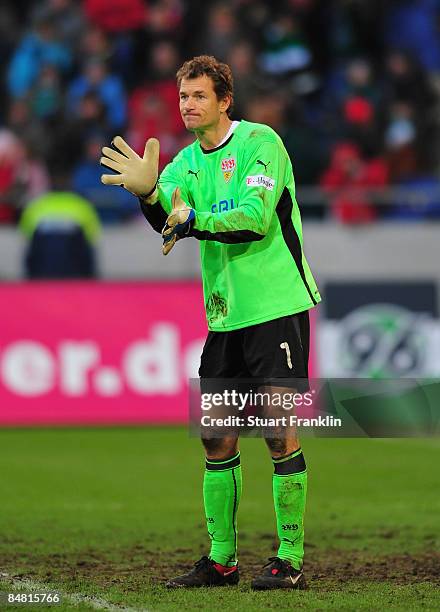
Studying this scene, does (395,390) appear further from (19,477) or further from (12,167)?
(12,167)

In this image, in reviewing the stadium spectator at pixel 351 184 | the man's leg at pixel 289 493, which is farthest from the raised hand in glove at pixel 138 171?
the stadium spectator at pixel 351 184

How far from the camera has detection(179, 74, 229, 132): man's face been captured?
6.52 m

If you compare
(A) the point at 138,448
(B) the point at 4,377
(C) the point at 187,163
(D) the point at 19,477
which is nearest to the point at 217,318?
(C) the point at 187,163

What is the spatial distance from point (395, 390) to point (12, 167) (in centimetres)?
1014

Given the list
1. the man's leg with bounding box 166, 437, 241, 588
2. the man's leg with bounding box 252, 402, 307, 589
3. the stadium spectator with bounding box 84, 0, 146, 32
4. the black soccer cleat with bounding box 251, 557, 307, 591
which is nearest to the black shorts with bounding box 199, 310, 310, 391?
the man's leg with bounding box 252, 402, 307, 589

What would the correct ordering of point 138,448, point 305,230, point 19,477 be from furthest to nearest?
point 305,230 < point 138,448 < point 19,477

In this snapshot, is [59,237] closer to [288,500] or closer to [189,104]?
[189,104]

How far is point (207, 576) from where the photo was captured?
662cm

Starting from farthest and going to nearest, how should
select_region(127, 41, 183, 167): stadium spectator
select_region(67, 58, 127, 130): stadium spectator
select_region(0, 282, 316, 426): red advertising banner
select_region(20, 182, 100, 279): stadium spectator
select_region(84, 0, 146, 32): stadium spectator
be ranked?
Answer: select_region(84, 0, 146, 32): stadium spectator < select_region(67, 58, 127, 130): stadium spectator < select_region(127, 41, 183, 167): stadium spectator < select_region(20, 182, 100, 279): stadium spectator < select_region(0, 282, 316, 426): red advertising banner

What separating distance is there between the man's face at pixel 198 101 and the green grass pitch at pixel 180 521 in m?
2.21

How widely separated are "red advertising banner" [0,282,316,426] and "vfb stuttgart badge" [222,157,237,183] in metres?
7.13

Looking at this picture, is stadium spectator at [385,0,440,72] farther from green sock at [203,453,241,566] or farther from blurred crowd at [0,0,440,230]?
green sock at [203,453,241,566]

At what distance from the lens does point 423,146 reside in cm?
1675

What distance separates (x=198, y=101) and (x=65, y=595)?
2.36 meters
